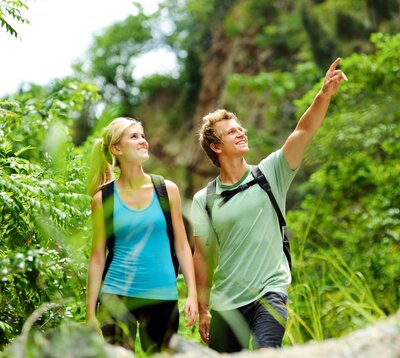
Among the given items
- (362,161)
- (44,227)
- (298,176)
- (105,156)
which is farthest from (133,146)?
(298,176)

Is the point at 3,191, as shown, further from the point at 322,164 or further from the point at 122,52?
the point at 122,52

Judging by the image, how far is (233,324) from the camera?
4.32 m

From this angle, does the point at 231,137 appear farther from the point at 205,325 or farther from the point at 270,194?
the point at 205,325

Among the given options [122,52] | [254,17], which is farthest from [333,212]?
[122,52]

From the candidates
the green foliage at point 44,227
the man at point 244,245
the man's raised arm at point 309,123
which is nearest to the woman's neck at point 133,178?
the green foliage at point 44,227

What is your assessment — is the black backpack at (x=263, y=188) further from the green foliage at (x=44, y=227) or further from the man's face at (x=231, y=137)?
the green foliage at (x=44, y=227)

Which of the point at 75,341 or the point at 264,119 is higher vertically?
the point at 264,119

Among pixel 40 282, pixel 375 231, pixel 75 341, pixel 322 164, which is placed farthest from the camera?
pixel 322 164

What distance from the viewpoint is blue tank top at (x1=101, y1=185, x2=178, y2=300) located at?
13.5 ft

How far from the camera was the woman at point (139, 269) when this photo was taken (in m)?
4.10

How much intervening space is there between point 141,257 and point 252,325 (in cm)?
74

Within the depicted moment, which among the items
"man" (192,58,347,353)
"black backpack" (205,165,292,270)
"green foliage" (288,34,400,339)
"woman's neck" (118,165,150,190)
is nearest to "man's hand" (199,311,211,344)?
"man" (192,58,347,353)

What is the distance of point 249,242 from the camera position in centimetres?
436

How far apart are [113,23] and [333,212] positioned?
32315 millimetres
